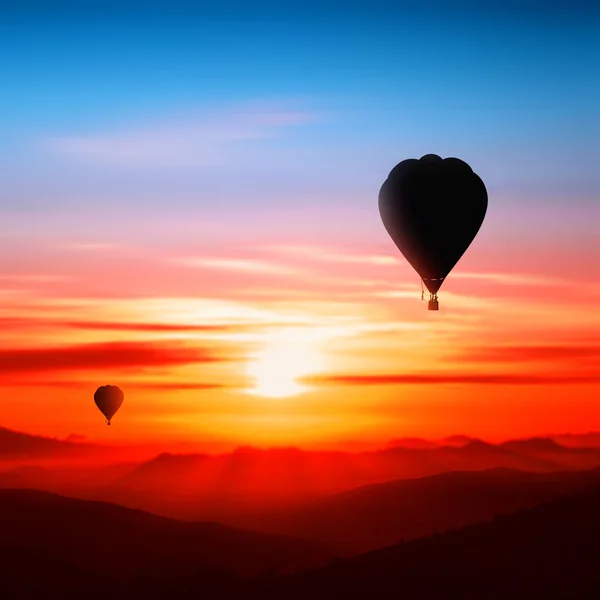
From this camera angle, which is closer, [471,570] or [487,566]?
[471,570]

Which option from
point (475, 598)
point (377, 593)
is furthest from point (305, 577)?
point (475, 598)

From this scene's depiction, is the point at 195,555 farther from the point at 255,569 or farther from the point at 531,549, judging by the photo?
the point at 531,549

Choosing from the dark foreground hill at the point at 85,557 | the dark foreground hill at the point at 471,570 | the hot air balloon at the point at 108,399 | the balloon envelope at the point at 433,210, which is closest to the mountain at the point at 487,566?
the dark foreground hill at the point at 471,570

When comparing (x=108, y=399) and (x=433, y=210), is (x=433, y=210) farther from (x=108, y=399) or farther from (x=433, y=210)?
(x=108, y=399)

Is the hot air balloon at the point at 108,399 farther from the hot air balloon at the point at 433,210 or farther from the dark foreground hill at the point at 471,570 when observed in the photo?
the hot air balloon at the point at 433,210

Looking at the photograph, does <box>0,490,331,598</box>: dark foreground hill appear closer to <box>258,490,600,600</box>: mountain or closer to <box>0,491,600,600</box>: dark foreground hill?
<box>0,491,600,600</box>: dark foreground hill

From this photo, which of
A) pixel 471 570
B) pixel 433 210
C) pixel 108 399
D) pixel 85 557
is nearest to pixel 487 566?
pixel 471 570
